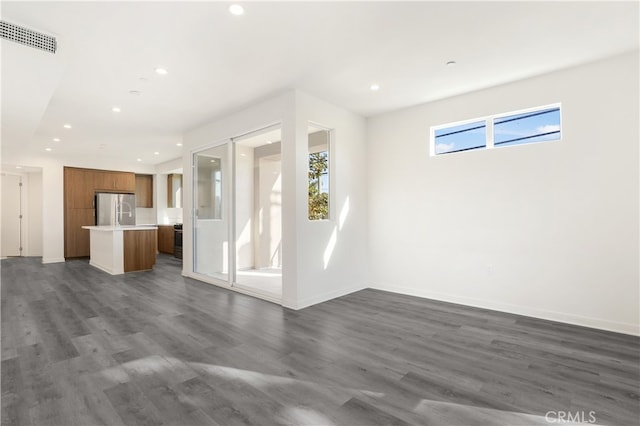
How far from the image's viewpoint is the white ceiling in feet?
8.07

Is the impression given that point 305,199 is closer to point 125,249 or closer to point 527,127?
point 527,127

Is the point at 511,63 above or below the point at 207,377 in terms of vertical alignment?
above

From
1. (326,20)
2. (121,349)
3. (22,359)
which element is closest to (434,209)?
(326,20)

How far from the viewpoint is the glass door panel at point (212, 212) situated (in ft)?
17.7

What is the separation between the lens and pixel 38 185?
9.06 meters

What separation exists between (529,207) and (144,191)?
10323mm

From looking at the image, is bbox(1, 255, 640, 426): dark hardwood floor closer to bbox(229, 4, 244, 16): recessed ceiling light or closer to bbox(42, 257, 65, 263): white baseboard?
bbox(229, 4, 244, 16): recessed ceiling light

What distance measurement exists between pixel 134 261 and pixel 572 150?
7.54 meters

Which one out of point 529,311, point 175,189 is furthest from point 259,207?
point 529,311

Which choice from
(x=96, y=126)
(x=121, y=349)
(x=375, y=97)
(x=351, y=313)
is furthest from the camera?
(x=96, y=126)

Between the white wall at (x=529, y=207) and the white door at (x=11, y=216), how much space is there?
10203 millimetres

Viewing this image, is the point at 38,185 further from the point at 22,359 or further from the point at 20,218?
the point at 22,359

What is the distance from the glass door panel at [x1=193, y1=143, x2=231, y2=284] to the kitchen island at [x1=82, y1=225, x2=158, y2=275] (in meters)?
1.50

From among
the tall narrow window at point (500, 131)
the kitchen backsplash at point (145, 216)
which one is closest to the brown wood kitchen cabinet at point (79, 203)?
the kitchen backsplash at point (145, 216)
